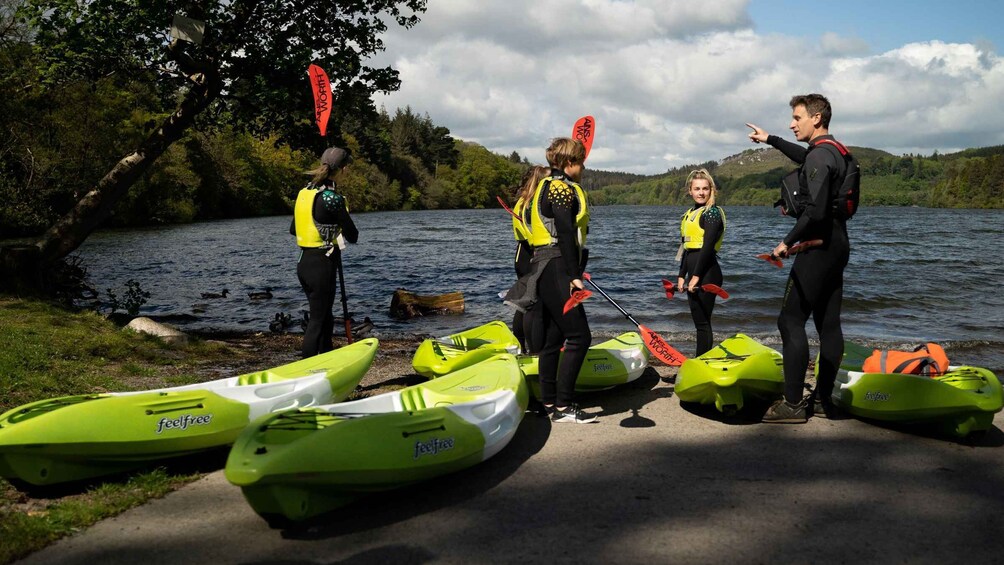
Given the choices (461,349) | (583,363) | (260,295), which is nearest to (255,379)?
(461,349)

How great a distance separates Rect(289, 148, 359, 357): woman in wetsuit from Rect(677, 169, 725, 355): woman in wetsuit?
3.26 metres

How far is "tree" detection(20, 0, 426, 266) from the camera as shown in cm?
Result: 855

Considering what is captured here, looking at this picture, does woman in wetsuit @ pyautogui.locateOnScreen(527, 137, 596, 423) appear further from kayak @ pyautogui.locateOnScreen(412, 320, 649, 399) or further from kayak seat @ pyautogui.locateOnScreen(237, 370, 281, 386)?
kayak seat @ pyautogui.locateOnScreen(237, 370, 281, 386)

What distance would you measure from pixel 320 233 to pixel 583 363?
262 centimetres

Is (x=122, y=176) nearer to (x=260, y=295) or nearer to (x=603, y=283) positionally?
(x=260, y=295)

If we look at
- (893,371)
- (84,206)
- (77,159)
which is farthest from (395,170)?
(893,371)

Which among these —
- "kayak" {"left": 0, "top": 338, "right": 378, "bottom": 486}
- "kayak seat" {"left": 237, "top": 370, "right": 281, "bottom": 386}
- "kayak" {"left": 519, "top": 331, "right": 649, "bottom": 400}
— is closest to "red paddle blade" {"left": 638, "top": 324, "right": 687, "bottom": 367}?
"kayak" {"left": 519, "top": 331, "right": 649, "bottom": 400}

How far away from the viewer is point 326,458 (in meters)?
3.25

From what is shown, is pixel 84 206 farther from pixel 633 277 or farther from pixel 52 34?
pixel 633 277

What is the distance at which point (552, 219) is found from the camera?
15.8ft

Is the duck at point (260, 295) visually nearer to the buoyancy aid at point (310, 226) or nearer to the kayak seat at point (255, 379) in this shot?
the buoyancy aid at point (310, 226)

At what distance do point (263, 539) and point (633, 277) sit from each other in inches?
700

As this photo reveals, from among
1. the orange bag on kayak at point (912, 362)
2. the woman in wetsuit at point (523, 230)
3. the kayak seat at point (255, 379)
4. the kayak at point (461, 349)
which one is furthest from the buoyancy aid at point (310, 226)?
the orange bag on kayak at point (912, 362)

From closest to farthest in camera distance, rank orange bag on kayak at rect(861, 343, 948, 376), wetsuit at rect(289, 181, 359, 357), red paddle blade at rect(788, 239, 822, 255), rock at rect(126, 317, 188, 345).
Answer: red paddle blade at rect(788, 239, 822, 255) → orange bag on kayak at rect(861, 343, 948, 376) → wetsuit at rect(289, 181, 359, 357) → rock at rect(126, 317, 188, 345)
